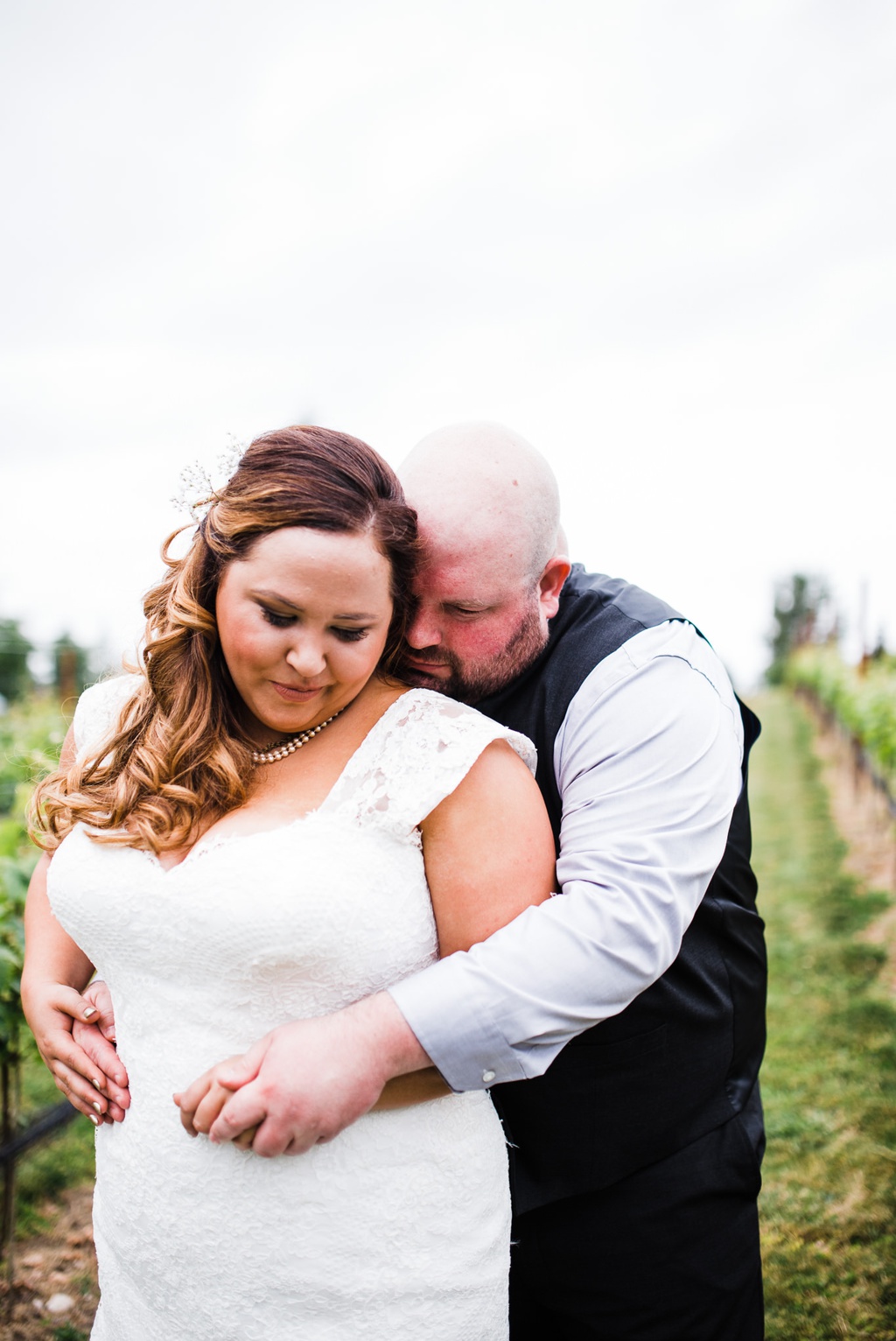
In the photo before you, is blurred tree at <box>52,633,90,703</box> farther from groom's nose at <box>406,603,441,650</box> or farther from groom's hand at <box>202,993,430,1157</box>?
groom's hand at <box>202,993,430,1157</box>

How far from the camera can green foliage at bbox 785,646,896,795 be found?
924cm

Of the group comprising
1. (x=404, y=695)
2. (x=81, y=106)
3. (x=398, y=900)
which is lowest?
(x=398, y=900)

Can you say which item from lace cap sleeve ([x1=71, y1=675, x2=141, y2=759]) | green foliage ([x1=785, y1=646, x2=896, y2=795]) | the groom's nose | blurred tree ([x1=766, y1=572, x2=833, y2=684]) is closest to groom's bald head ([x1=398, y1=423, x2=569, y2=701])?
the groom's nose

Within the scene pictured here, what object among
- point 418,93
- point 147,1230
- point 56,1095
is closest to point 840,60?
point 418,93

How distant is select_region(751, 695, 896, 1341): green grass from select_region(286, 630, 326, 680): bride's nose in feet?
11.0

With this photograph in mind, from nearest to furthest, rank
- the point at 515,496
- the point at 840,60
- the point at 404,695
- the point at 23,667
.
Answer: the point at 404,695
the point at 515,496
the point at 840,60
the point at 23,667

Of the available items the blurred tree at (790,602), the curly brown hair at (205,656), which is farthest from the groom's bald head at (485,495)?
the blurred tree at (790,602)

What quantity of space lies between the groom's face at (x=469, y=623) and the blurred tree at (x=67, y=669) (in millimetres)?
10870

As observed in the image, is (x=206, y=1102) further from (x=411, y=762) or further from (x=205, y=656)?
(x=205, y=656)

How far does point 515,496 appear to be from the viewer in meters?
2.04

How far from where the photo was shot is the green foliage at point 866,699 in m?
9.24

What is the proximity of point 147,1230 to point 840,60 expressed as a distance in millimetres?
6951

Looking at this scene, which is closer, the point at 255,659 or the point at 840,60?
the point at 255,659

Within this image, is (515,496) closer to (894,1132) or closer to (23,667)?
(894,1132)
